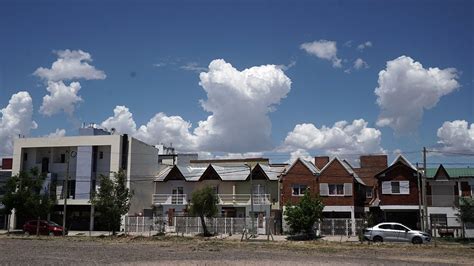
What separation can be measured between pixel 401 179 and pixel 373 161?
50.6 ft

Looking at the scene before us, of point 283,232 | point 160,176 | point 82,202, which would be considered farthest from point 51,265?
point 160,176

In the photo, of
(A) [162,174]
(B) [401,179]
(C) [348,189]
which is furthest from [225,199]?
(B) [401,179]

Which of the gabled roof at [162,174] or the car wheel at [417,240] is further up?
the gabled roof at [162,174]

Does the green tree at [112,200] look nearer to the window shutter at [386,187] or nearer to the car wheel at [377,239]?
the car wheel at [377,239]

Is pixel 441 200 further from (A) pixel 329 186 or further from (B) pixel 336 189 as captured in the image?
(A) pixel 329 186

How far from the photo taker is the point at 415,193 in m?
56.8

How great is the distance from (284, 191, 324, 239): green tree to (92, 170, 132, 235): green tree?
16278mm

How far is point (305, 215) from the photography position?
1972 inches

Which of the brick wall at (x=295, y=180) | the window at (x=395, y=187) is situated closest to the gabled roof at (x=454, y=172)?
the window at (x=395, y=187)

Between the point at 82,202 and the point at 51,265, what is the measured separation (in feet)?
137

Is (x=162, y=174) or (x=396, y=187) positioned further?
(x=162, y=174)

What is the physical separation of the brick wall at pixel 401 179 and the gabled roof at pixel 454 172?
113 inches

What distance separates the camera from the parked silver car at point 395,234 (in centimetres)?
4225

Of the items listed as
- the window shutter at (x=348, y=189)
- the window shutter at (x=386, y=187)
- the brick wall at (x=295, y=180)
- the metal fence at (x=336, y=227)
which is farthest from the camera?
the brick wall at (x=295, y=180)
